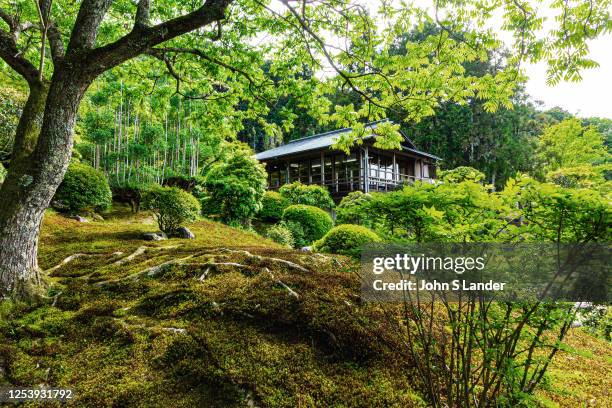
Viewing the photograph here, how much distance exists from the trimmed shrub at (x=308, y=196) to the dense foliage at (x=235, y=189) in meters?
4.47

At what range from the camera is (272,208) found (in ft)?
56.8

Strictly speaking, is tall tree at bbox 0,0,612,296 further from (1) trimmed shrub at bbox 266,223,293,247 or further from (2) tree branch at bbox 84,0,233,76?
(1) trimmed shrub at bbox 266,223,293,247

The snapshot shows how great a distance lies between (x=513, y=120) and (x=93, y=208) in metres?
31.7

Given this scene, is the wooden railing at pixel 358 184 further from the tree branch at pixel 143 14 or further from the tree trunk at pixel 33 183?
the tree trunk at pixel 33 183

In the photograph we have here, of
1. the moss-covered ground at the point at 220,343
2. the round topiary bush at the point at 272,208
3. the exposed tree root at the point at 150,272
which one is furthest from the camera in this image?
the round topiary bush at the point at 272,208

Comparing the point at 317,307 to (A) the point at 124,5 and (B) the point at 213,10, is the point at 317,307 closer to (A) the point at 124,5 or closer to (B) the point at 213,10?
(B) the point at 213,10

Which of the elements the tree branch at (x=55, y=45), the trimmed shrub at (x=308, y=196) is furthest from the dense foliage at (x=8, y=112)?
the trimmed shrub at (x=308, y=196)

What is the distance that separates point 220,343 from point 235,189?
9.98 m

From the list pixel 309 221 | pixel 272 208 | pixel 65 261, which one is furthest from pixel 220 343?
pixel 272 208

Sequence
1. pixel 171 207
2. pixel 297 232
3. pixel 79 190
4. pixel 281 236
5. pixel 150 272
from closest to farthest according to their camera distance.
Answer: pixel 150 272
pixel 171 207
pixel 79 190
pixel 281 236
pixel 297 232

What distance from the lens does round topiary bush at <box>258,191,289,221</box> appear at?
17234mm

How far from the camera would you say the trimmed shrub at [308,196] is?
1806cm

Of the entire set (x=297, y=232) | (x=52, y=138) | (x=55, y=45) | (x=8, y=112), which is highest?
(x=8, y=112)

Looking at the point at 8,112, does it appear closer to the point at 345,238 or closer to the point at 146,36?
the point at 146,36
